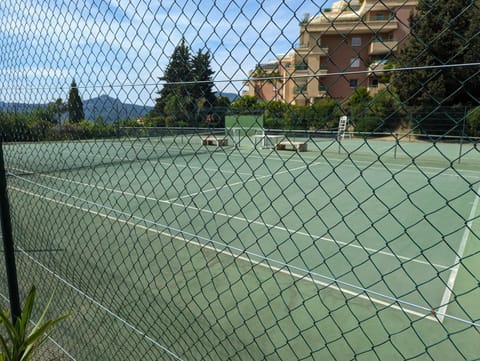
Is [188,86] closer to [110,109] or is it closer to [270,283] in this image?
[110,109]

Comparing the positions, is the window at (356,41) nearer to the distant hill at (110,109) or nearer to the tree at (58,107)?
the distant hill at (110,109)

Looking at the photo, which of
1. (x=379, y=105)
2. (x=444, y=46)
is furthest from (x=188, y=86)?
(x=444, y=46)

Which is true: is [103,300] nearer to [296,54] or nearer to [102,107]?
[102,107]

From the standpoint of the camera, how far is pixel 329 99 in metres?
1.21

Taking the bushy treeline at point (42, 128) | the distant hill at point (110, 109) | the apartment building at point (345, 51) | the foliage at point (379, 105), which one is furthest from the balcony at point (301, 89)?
the bushy treeline at point (42, 128)

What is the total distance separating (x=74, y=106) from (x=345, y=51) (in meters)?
2.03

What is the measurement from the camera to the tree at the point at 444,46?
87 cm

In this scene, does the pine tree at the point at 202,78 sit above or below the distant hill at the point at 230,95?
above

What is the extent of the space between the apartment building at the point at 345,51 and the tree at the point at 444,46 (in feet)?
0.14

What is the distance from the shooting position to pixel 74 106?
2.46 m

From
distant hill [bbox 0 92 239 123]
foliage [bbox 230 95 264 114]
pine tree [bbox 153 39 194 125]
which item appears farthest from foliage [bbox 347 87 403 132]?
distant hill [bbox 0 92 239 123]

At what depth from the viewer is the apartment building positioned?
0.99 metres

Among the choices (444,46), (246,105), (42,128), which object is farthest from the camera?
(42,128)

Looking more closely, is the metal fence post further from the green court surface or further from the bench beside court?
the bench beside court
